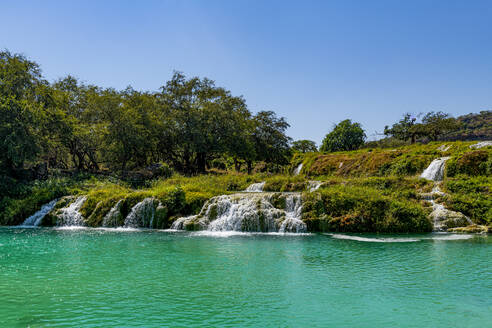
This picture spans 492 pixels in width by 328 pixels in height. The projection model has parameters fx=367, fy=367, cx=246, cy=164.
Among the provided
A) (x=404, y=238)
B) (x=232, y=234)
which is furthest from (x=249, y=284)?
(x=404, y=238)

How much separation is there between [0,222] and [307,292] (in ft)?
78.5

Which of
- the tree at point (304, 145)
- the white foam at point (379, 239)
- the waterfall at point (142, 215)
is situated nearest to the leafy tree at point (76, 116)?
the waterfall at point (142, 215)

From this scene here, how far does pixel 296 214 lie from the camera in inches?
786

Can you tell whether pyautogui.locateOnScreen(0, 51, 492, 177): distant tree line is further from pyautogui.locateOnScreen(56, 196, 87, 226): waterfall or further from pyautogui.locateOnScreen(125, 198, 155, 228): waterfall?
pyautogui.locateOnScreen(125, 198, 155, 228): waterfall

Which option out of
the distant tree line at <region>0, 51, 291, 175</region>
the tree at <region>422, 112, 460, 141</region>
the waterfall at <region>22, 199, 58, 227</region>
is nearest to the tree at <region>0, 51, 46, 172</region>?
the distant tree line at <region>0, 51, 291, 175</region>

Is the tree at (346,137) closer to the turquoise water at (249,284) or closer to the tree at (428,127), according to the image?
the tree at (428,127)

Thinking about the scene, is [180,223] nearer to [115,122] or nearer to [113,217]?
[113,217]

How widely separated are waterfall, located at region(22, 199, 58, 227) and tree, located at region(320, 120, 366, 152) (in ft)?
229

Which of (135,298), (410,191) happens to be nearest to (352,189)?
(410,191)

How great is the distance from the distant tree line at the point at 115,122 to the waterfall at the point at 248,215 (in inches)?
662

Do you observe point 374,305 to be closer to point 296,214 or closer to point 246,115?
point 296,214

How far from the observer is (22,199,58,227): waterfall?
23.7 meters

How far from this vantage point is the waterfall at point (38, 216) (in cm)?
2366

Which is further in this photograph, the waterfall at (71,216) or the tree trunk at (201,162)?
the tree trunk at (201,162)
